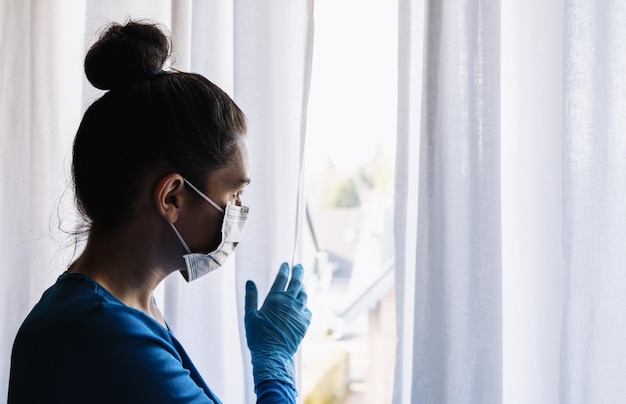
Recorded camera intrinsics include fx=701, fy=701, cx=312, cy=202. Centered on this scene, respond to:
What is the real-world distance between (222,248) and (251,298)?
0.64 feet

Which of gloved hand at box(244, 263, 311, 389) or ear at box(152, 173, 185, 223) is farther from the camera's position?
gloved hand at box(244, 263, 311, 389)

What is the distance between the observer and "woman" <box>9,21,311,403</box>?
92 centimetres

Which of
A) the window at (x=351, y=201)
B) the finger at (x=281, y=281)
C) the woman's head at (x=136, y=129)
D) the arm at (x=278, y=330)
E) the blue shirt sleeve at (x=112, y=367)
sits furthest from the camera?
the window at (x=351, y=201)

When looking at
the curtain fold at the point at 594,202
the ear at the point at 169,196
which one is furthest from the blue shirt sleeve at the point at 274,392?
the curtain fold at the point at 594,202

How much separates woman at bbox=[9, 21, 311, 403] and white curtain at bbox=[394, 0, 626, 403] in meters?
0.29

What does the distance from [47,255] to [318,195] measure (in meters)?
0.62

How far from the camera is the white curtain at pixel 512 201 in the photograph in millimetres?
1093

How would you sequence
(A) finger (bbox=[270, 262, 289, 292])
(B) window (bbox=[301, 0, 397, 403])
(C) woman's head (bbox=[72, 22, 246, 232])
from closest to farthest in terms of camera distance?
(C) woman's head (bbox=[72, 22, 246, 232]), (A) finger (bbox=[270, 262, 289, 292]), (B) window (bbox=[301, 0, 397, 403])

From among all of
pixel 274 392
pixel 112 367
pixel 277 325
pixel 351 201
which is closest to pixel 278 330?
pixel 277 325

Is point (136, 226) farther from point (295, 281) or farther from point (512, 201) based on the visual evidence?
point (512, 201)

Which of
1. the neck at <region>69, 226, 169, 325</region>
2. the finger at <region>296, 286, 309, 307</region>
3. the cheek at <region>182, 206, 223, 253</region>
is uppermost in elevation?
the cheek at <region>182, 206, 223, 253</region>

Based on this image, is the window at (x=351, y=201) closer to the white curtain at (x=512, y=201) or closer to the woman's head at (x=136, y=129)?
the white curtain at (x=512, y=201)

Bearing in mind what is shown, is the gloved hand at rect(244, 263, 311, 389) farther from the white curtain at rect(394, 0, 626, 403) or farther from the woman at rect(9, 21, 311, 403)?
the white curtain at rect(394, 0, 626, 403)

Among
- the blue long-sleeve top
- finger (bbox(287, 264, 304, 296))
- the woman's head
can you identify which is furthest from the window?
the blue long-sleeve top
